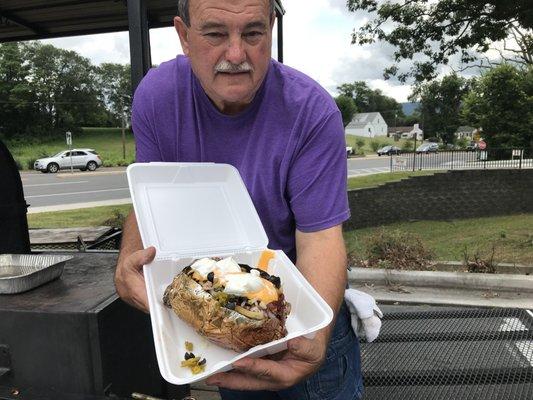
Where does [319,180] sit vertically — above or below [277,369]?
above

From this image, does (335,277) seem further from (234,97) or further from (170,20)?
(170,20)

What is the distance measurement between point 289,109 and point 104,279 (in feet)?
4.84

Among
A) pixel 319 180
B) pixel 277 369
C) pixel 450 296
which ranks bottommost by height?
pixel 450 296

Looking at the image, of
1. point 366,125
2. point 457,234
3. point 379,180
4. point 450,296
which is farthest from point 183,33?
point 366,125

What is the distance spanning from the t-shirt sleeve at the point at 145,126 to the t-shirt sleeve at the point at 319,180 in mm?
474

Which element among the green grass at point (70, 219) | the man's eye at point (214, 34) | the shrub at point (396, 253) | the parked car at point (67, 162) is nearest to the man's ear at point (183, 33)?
the man's eye at point (214, 34)

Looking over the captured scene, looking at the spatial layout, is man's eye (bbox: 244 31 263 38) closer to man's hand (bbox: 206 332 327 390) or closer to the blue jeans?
man's hand (bbox: 206 332 327 390)

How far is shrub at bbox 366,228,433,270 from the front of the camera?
18.2 feet

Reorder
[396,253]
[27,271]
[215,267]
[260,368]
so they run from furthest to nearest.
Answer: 1. [396,253]
2. [27,271]
3. [215,267]
4. [260,368]

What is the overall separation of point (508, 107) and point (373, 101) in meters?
96.3

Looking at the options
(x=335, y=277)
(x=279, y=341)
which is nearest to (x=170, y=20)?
(x=335, y=277)

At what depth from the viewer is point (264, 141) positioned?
1444 mm

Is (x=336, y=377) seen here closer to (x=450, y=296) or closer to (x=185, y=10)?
(x=185, y=10)

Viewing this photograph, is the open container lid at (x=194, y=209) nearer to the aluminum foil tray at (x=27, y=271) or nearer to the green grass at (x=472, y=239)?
the aluminum foil tray at (x=27, y=271)
